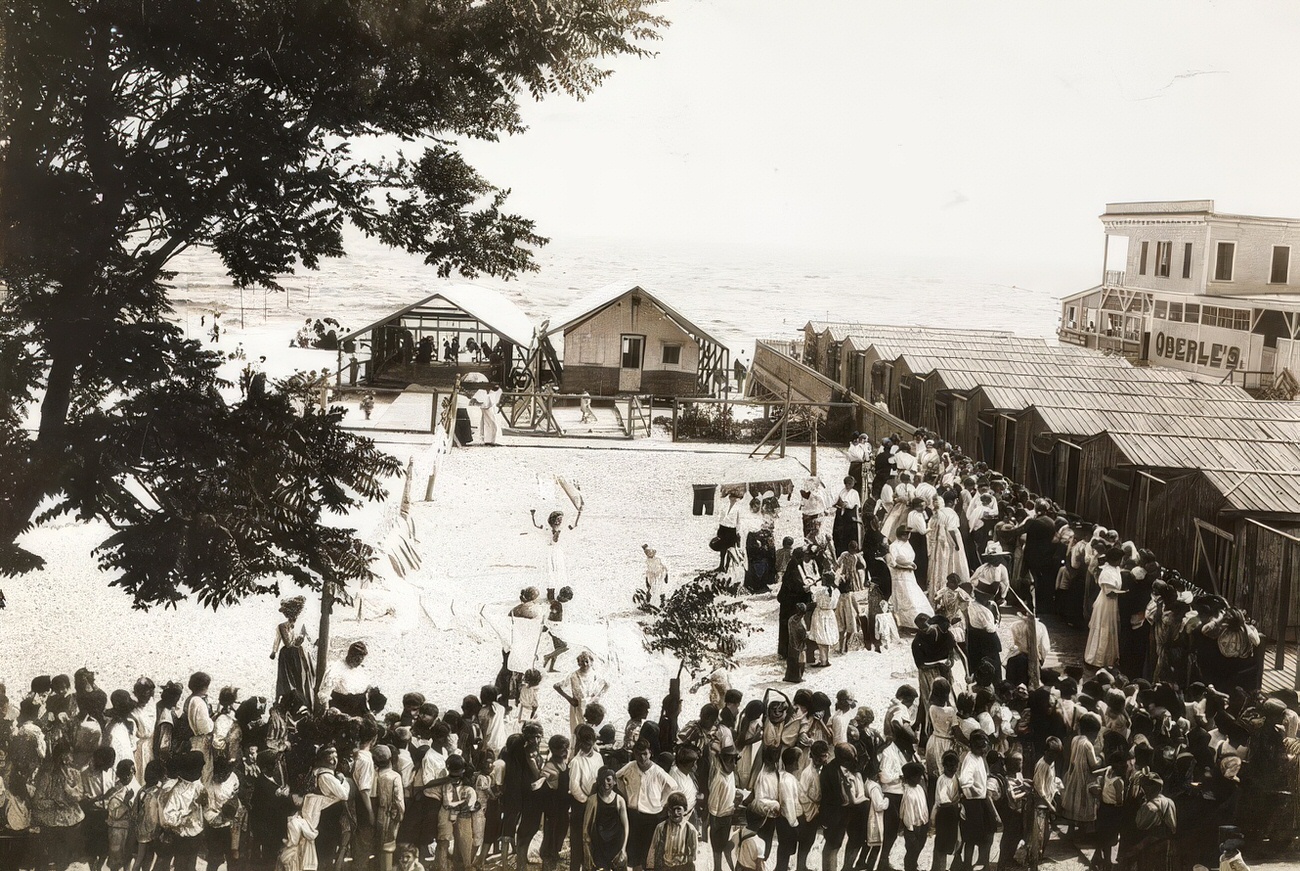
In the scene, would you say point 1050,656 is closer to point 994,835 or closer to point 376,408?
point 994,835

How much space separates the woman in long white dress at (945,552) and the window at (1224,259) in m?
6.43

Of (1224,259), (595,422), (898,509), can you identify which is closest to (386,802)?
(898,509)

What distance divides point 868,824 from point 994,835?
102cm

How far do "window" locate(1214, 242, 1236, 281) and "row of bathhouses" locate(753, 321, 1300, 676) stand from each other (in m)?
1.55

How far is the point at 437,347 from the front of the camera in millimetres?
18578

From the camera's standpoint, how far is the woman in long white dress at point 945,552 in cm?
1022

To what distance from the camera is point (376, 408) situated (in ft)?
42.1

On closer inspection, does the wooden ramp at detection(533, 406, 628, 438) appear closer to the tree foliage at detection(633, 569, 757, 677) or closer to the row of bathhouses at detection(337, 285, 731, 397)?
the row of bathhouses at detection(337, 285, 731, 397)

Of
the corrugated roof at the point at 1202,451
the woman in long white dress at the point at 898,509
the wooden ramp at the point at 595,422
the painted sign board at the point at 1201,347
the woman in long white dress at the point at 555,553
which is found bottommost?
the woman in long white dress at the point at 555,553

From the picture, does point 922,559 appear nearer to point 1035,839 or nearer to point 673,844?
point 1035,839

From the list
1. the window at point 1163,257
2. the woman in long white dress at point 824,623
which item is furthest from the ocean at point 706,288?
the woman in long white dress at point 824,623

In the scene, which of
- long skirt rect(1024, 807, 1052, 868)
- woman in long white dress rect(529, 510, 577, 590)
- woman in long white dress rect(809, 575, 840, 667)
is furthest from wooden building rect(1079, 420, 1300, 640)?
woman in long white dress rect(529, 510, 577, 590)

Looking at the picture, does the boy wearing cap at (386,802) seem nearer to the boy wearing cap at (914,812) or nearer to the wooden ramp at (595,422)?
the boy wearing cap at (914,812)

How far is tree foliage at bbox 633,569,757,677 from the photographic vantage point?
799 centimetres
